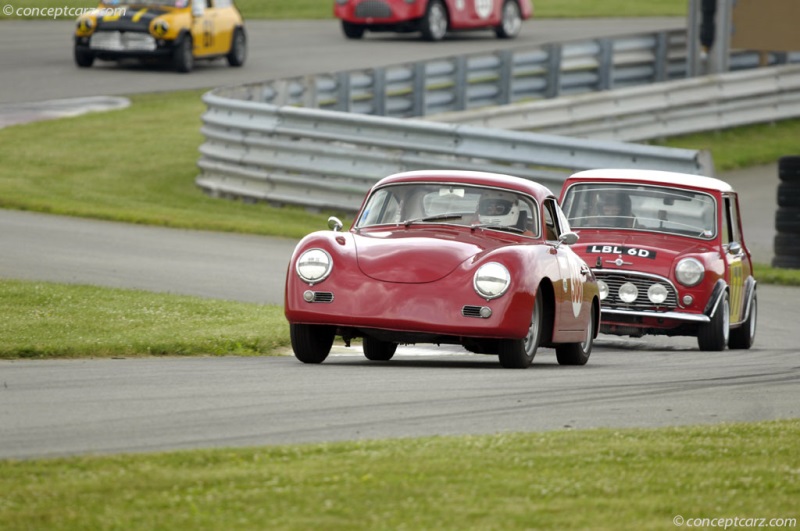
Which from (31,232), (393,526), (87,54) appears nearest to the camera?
(393,526)

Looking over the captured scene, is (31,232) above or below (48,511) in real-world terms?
below

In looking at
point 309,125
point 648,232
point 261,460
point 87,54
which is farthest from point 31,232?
point 87,54

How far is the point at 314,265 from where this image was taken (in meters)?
10.1

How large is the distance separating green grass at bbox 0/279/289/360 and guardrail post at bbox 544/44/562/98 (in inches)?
636

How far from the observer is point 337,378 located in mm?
9164

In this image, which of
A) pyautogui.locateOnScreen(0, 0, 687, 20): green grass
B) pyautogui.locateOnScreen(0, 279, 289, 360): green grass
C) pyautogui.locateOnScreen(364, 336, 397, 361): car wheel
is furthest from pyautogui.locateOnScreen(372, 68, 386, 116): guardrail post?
pyautogui.locateOnScreen(0, 0, 687, 20): green grass

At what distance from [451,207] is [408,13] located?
25760 millimetres

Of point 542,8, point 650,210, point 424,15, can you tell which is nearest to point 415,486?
point 650,210

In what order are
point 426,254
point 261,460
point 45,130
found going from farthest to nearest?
1. point 45,130
2. point 426,254
3. point 261,460

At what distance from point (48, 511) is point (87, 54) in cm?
2577

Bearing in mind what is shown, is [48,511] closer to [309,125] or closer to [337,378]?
[337,378]

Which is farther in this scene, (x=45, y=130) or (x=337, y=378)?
(x=45, y=130)

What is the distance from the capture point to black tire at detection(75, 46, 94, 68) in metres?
30.2

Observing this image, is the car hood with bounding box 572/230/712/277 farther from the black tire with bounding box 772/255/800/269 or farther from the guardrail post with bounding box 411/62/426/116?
the guardrail post with bounding box 411/62/426/116
